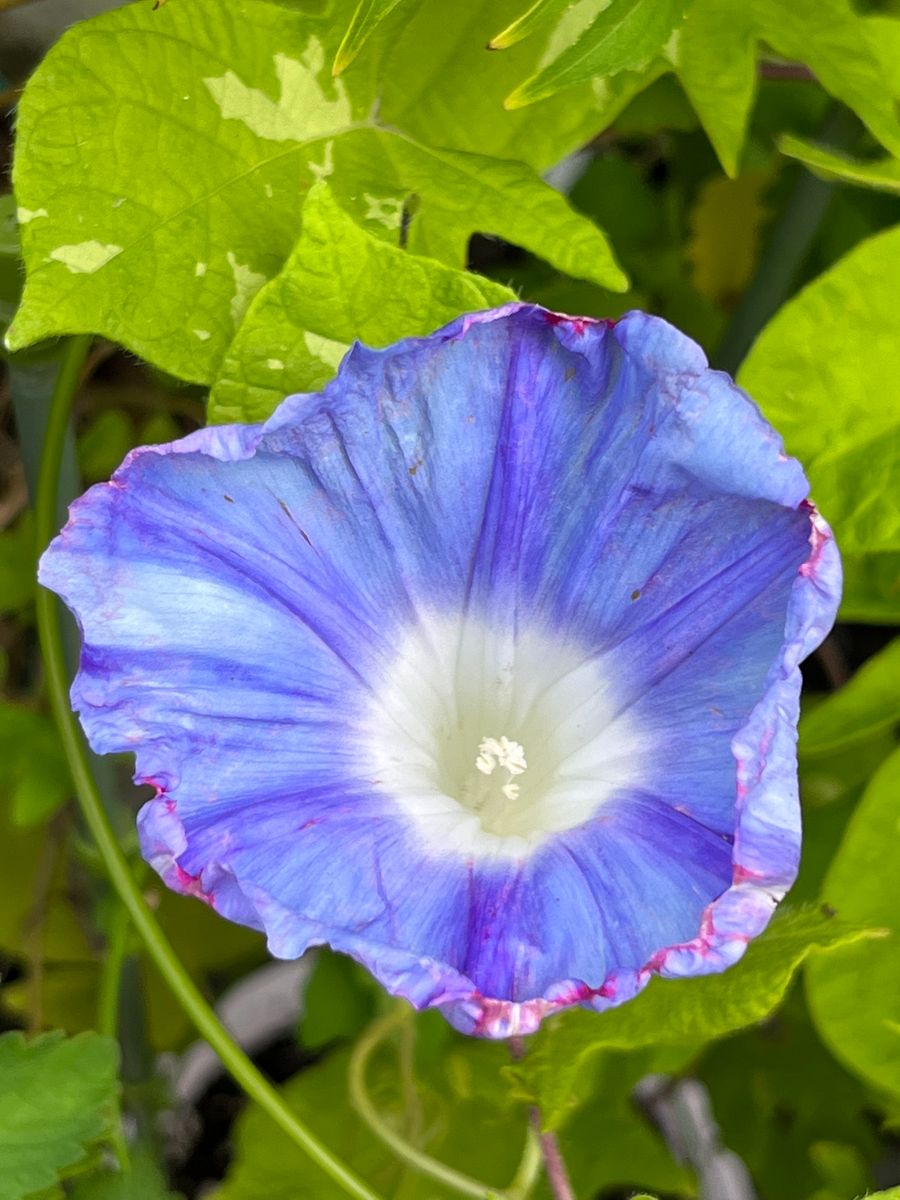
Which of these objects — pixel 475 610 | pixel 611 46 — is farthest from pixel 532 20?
pixel 475 610

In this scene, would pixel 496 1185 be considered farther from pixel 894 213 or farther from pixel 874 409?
pixel 894 213

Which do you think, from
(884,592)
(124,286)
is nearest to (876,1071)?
(884,592)

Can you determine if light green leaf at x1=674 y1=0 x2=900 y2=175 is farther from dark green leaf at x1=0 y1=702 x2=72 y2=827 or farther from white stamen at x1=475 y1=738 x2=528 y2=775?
dark green leaf at x1=0 y1=702 x2=72 y2=827

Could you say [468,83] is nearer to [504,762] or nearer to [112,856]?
[504,762]

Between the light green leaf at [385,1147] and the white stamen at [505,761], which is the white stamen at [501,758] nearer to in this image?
the white stamen at [505,761]

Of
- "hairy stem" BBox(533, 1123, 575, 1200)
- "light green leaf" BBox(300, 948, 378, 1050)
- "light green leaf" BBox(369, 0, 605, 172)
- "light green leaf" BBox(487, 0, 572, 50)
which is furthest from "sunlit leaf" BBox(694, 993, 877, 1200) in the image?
"light green leaf" BBox(487, 0, 572, 50)

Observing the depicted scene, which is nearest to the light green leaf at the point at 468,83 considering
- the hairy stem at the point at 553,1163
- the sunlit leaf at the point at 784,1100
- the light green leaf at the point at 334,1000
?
the hairy stem at the point at 553,1163

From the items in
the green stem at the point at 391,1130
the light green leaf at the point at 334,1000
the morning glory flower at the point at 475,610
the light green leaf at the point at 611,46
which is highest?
the light green leaf at the point at 611,46
